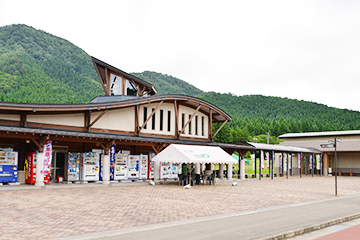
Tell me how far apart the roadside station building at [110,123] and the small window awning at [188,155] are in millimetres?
1603

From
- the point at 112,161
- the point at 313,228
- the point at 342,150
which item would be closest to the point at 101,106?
the point at 112,161

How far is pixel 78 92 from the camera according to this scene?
12319cm

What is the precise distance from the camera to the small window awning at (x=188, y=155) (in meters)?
23.6

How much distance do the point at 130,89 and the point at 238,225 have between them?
80.8 feet

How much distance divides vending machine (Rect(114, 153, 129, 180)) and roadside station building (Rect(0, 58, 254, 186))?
1.03m

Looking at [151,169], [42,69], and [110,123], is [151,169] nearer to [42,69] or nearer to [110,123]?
[110,123]

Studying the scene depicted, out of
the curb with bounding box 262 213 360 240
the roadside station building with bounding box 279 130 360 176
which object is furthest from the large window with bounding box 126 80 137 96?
the roadside station building with bounding box 279 130 360 176

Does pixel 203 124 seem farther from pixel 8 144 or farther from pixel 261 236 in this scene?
pixel 261 236

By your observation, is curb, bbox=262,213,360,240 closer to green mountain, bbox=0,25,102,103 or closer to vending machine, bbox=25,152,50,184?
vending machine, bbox=25,152,50,184

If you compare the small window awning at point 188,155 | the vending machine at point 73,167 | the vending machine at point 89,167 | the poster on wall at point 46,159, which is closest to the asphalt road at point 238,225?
the small window awning at point 188,155

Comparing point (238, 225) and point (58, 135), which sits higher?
point (58, 135)

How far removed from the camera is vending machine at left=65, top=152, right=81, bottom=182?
894 inches

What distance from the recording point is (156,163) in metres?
26.5

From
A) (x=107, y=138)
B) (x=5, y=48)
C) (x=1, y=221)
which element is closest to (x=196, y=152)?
(x=107, y=138)
